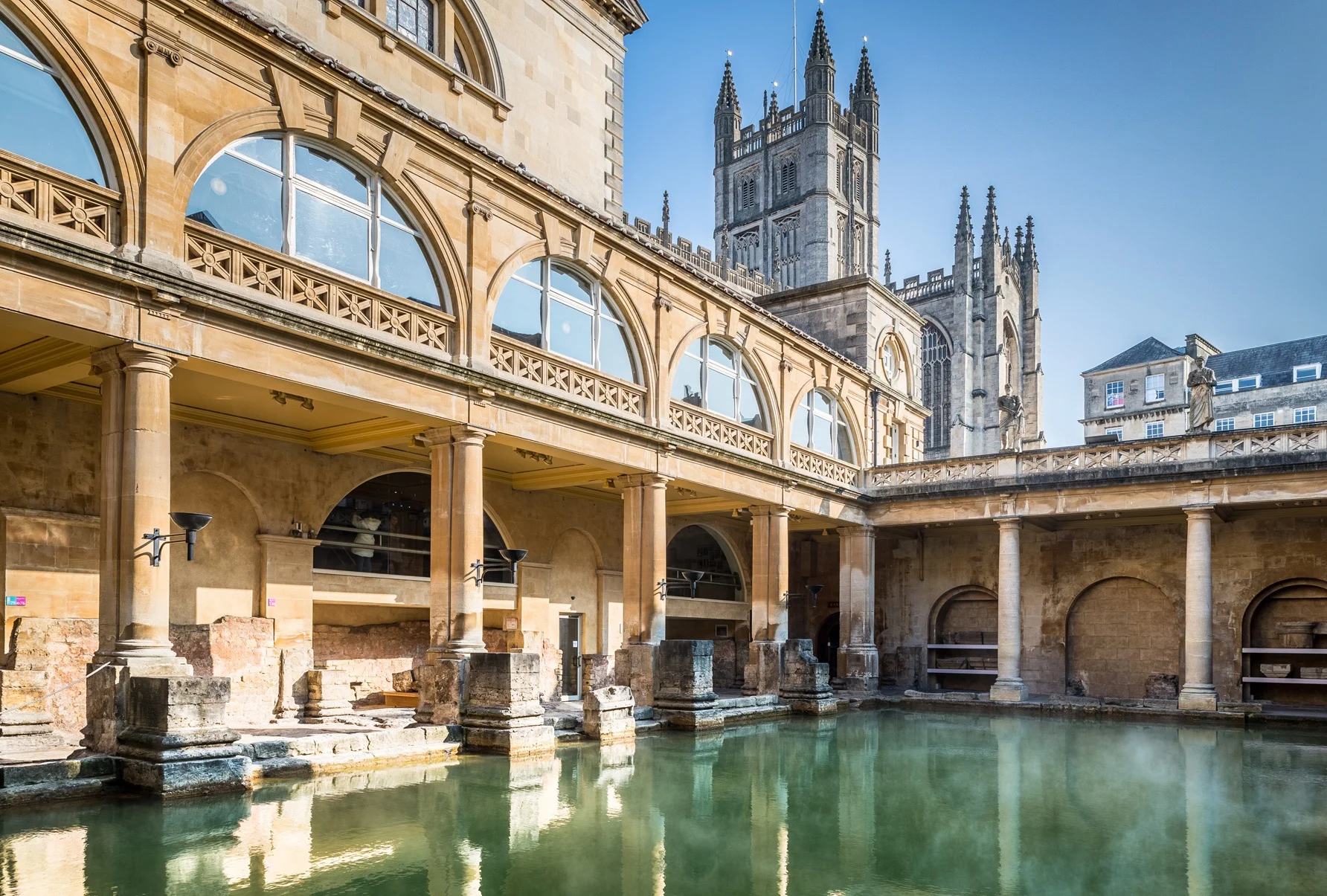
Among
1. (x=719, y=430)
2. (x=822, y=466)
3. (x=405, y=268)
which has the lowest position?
(x=822, y=466)

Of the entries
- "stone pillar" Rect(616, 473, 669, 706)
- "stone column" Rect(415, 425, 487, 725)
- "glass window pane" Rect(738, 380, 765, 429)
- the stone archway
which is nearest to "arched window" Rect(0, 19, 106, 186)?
"stone column" Rect(415, 425, 487, 725)

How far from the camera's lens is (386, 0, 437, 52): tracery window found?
720 inches

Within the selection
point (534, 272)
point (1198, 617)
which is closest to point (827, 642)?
point (1198, 617)

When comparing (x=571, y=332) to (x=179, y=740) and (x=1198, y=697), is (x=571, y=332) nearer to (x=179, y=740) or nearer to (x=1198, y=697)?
(x=179, y=740)

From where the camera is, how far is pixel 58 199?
1158cm

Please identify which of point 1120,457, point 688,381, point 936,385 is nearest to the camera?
point 688,381

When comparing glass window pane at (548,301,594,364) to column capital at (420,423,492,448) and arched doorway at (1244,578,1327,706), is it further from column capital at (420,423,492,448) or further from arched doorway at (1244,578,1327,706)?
arched doorway at (1244,578,1327,706)

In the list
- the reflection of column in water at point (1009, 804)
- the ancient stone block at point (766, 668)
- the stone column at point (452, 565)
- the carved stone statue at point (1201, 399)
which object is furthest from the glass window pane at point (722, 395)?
the carved stone statue at point (1201, 399)

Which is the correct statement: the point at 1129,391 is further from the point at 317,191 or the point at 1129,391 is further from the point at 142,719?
the point at 142,719

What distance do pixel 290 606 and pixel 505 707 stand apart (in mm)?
5469

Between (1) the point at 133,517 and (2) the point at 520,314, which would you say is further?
(2) the point at 520,314

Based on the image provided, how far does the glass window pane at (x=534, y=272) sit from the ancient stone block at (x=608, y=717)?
22.8ft

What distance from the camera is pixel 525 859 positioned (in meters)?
8.48

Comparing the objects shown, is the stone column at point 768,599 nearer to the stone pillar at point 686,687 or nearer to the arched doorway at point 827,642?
the stone pillar at point 686,687
